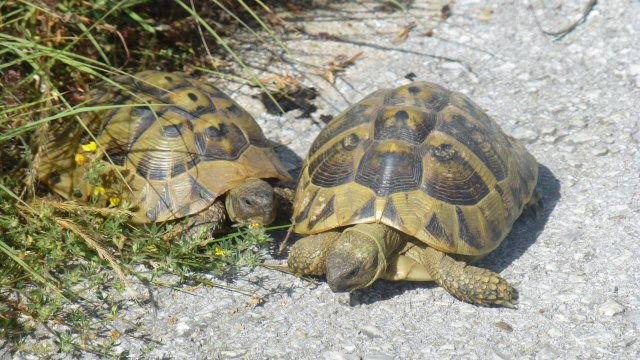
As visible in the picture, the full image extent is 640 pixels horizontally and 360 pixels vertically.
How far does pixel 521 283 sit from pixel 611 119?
1.52 m

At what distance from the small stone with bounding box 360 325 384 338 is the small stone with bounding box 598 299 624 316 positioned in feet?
2.96

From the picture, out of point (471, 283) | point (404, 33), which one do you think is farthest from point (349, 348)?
point (404, 33)

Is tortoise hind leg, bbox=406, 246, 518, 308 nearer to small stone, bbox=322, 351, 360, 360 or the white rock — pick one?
small stone, bbox=322, 351, 360, 360

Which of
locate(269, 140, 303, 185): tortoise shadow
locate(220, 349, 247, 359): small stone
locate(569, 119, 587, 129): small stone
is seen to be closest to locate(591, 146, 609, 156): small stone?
locate(569, 119, 587, 129): small stone

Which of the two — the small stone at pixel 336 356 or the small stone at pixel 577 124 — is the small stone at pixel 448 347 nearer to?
the small stone at pixel 336 356

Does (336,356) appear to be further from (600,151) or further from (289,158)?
(600,151)

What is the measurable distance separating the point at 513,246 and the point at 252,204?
3.99ft

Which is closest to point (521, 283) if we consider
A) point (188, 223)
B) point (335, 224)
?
point (335, 224)

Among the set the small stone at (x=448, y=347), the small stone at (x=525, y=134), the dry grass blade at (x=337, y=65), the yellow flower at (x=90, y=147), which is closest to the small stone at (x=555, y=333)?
the small stone at (x=448, y=347)

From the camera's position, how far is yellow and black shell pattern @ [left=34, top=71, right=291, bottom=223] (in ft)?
12.4

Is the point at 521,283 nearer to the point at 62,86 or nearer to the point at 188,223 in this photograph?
the point at 188,223

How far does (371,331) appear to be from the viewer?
10.8ft

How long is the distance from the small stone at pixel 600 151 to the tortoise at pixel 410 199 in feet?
2.33

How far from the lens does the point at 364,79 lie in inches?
201
